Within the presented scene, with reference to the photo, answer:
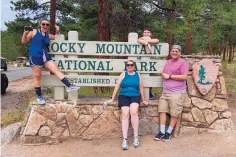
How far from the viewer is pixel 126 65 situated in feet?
16.1

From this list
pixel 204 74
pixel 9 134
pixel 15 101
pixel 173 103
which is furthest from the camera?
pixel 15 101

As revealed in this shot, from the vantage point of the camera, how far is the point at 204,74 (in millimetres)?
4926

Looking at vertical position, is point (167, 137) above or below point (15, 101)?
above

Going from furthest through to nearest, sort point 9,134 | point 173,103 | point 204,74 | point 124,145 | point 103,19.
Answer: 1. point 103,19
2. point 9,134
3. point 204,74
4. point 173,103
5. point 124,145

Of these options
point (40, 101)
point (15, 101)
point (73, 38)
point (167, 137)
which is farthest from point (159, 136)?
point (15, 101)

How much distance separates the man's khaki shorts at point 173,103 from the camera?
4.77 metres

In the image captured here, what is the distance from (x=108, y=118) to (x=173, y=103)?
1091 mm

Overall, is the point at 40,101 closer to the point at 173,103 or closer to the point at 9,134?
the point at 9,134

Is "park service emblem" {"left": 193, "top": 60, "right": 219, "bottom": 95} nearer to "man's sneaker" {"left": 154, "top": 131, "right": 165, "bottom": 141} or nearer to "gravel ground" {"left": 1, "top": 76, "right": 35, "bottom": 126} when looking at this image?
"man's sneaker" {"left": 154, "top": 131, "right": 165, "bottom": 141}

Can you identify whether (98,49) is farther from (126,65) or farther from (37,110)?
(37,110)

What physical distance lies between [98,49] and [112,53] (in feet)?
0.79

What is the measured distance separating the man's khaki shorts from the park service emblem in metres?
0.34

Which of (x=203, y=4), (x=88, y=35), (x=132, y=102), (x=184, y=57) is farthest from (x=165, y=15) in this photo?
(x=88, y=35)

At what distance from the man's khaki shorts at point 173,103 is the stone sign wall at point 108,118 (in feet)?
0.66
